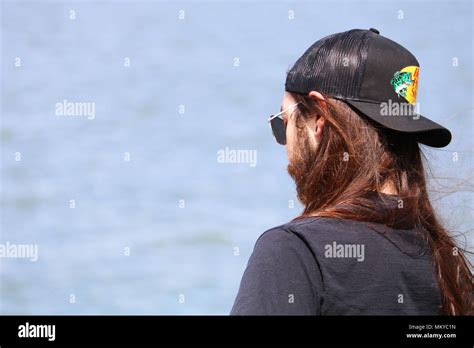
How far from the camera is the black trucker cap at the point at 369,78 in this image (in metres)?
1.86

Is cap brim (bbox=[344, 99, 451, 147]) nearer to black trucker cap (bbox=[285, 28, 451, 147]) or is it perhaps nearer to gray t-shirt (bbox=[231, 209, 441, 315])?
black trucker cap (bbox=[285, 28, 451, 147])

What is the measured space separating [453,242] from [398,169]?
20cm

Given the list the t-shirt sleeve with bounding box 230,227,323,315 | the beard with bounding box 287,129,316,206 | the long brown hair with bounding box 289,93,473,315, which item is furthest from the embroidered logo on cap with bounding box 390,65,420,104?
the t-shirt sleeve with bounding box 230,227,323,315

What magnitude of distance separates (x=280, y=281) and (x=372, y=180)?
329mm

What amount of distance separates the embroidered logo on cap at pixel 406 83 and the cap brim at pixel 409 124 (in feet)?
0.18

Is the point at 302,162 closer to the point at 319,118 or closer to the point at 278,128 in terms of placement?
the point at 319,118

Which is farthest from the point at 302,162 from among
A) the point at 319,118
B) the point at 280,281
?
the point at 280,281

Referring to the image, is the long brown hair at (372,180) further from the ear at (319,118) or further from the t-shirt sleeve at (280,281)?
the t-shirt sleeve at (280,281)

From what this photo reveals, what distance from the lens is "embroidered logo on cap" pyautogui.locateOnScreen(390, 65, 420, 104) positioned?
1906 mm

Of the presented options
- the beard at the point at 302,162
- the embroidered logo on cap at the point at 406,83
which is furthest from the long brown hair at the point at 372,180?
the embroidered logo on cap at the point at 406,83
